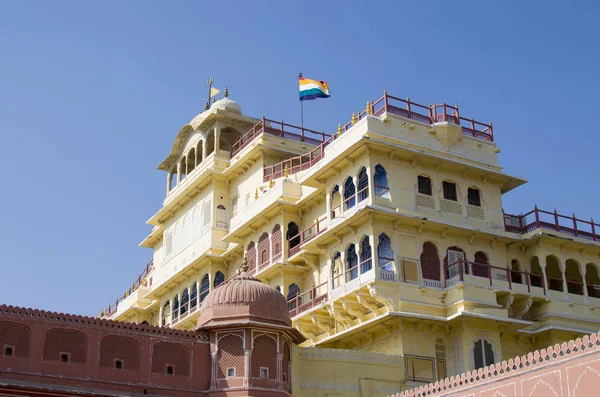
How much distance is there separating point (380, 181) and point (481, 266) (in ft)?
16.5

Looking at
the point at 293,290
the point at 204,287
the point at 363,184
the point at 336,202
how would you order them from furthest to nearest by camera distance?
the point at 204,287 → the point at 293,290 → the point at 336,202 → the point at 363,184

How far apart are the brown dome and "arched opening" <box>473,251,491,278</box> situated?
377 inches

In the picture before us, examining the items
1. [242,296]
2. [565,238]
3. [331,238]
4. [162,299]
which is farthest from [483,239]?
[162,299]

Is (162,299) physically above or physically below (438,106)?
below

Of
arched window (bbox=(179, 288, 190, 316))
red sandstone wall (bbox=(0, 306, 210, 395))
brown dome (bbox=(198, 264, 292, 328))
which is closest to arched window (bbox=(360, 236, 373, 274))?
brown dome (bbox=(198, 264, 292, 328))

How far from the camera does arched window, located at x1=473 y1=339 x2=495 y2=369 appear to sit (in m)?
30.6

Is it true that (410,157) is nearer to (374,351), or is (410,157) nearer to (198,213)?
(374,351)

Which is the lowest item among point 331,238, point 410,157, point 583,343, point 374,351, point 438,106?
point 583,343

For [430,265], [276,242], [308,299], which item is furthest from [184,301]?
[430,265]

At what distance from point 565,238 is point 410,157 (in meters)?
7.20

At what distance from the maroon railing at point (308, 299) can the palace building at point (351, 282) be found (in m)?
0.11

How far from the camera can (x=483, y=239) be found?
34.0m

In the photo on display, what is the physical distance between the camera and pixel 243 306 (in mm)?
26094

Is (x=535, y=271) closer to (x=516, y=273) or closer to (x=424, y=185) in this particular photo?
(x=516, y=273)
